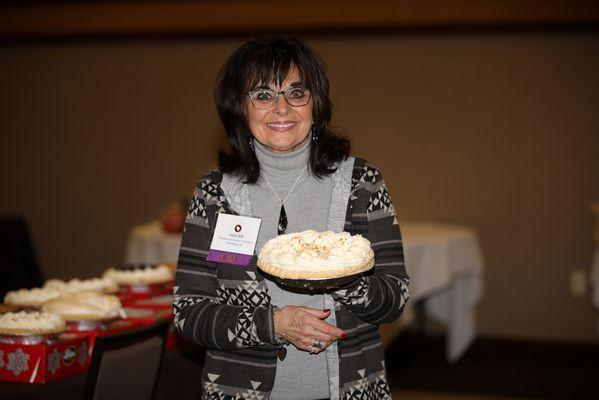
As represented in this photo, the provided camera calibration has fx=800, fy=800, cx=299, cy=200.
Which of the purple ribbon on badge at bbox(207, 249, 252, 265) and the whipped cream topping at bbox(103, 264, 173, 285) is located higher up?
the purple ribbon on badge at bbox(207, 249, 252, 265)

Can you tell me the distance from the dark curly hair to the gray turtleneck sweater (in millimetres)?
27

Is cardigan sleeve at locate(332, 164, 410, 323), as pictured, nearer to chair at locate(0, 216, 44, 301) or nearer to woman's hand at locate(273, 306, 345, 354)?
woman's hand at locate(273, 306, 345, 354)

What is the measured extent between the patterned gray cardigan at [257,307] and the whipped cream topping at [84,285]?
0.99 metres

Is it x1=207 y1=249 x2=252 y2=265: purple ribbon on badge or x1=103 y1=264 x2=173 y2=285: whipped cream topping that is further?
x1=103 y1=264 x2=173 y2=285: whipped cream topping

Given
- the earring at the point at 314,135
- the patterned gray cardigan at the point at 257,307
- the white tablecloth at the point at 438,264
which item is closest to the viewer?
the patterned gray cardigan at the point at 257,307

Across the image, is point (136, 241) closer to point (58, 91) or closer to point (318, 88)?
point (58, 91)

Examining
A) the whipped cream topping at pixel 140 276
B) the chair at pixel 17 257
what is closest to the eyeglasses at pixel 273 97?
the whipped cream topping at pixel 140 276

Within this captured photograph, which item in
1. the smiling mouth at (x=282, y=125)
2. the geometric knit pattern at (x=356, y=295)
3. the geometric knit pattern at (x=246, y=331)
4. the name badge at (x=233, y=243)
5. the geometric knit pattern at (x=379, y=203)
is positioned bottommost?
the geometric knit pattern at (x=246, y=331)

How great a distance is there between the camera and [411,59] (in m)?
6.48

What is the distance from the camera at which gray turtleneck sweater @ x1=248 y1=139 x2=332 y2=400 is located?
1811 millimetres

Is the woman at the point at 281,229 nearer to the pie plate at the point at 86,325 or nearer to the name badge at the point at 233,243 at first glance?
the name badge at the point at 233,243

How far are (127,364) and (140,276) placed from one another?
841 mm

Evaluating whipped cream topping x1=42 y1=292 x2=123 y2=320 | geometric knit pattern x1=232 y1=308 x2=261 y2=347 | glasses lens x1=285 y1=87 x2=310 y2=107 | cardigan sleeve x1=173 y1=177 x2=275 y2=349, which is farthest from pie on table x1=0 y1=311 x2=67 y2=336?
glasses lens x1=285 y1=87 x2=310 y2=107

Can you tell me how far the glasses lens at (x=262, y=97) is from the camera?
1875 millimetres
